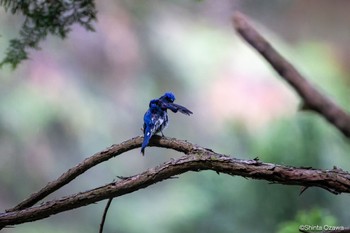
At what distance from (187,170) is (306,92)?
0.85ft

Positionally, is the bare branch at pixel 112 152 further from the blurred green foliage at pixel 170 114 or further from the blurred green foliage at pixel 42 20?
the blurred green foliage at pixel 170 114

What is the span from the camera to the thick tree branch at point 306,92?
61 centimetres

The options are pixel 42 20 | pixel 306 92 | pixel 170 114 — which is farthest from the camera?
pixel 170 114

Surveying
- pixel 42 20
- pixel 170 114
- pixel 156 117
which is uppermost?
pixel 170 114

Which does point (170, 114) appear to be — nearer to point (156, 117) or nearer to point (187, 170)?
point (156, 117)

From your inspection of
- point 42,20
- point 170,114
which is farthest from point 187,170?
point 170,114

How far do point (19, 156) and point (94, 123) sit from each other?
12.7 inches

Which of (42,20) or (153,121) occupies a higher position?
(42,20)

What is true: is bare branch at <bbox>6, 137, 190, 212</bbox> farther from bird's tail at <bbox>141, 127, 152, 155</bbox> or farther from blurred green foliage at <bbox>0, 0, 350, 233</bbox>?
blurred green foliage at <bbox>0, 0, 350, 233</bbox>

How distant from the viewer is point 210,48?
2410mm

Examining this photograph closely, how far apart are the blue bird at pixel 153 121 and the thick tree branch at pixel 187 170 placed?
2cm

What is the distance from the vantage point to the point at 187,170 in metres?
0.83

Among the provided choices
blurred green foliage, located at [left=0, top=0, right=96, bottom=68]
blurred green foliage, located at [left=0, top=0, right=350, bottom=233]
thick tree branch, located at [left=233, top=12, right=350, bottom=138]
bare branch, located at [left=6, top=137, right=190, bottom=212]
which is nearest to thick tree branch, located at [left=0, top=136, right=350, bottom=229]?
bare branch, located at [left=6, top=137, right=190, bottom=212]

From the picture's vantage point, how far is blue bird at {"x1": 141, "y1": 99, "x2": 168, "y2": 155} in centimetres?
90
